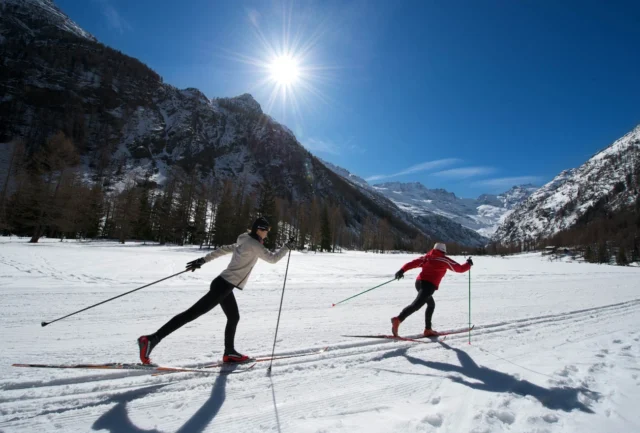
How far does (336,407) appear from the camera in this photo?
300 centimetres

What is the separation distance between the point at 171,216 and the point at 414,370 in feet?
153

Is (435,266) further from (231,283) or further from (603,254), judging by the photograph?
(603,254)

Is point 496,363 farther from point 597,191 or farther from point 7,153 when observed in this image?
point 597,191

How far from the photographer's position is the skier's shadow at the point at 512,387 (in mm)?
3207

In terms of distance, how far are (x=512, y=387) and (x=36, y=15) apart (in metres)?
197

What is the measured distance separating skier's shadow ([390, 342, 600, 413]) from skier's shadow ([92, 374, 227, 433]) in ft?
9.63

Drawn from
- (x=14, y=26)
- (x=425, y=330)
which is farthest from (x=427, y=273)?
(x=14, y=26)

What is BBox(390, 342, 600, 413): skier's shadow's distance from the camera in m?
3.21

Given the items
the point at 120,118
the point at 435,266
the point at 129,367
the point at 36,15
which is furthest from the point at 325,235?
the point at 36,15

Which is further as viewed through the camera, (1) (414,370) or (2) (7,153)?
(2) (7,153)

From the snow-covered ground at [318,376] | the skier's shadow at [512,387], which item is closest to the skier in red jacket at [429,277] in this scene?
the snow-covered ground at [318,376]

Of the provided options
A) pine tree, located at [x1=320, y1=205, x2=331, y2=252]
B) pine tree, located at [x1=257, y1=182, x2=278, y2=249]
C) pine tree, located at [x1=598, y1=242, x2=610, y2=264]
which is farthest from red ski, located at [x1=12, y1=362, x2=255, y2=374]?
pine tree, located at [x1=598, y1=242, x2=610, y2=264]

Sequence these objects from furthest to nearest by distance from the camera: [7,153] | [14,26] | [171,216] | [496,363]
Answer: [14,26]
[7,153]
[171,216]
[496,363]

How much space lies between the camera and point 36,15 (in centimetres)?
12350
